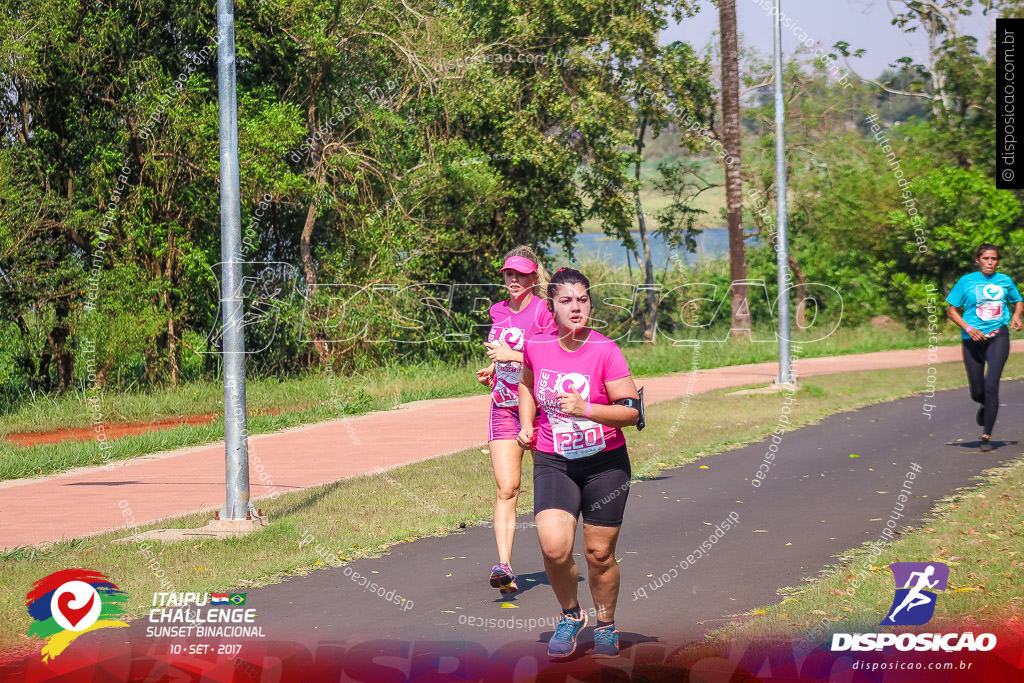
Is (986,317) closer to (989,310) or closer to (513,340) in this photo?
(989,310)

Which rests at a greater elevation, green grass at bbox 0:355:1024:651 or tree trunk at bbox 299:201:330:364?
tree trunk at bbox 299:201:330:364

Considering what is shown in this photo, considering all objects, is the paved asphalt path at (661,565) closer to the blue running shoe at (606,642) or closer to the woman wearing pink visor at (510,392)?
the blue running shoe at (606,642)

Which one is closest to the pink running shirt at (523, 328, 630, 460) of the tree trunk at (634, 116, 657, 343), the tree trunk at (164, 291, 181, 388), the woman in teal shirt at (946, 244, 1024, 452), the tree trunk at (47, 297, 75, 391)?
the woman in teal shirt at (946, 244, 1024, 452)

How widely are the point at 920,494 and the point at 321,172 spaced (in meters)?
14.2

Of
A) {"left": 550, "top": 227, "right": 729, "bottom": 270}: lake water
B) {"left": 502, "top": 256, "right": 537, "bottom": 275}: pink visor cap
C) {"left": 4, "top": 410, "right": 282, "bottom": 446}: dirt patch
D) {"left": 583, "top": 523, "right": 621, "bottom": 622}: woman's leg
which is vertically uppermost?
{"left": 550, "top": 227, "right": 729, "bottom": 270}: lake water

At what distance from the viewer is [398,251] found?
2142 centimetres

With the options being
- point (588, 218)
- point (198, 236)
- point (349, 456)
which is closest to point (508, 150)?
point (588, 218)

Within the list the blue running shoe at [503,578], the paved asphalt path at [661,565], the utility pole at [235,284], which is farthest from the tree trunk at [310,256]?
the blue running shoe at [503,578]

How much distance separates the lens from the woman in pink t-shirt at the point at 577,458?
5.37m

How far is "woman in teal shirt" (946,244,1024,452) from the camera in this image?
37.4 feet

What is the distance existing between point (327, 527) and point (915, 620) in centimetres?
462

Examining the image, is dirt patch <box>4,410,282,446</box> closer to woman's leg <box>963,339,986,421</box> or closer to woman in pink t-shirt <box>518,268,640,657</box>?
woman's leg <box>963,339,986,421</box>

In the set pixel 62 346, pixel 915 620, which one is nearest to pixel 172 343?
pixel 62 346

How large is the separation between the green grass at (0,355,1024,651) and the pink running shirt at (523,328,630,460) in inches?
107
